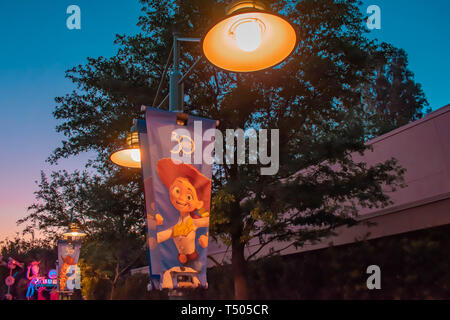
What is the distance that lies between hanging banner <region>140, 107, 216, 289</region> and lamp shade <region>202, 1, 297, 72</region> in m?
0.83

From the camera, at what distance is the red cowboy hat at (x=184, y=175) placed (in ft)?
12.6

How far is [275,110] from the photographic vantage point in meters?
11.7

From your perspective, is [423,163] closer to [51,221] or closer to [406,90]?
[406,90]

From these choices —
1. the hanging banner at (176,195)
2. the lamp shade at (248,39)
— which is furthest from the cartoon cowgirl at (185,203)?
the lamp shade at (248,39)

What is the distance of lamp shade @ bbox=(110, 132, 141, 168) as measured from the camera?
590 cm

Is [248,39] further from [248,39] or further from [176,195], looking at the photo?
[176,195]

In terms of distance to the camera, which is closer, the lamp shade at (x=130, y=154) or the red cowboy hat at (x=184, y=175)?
the red cowboy hat at (x=184, y=175)

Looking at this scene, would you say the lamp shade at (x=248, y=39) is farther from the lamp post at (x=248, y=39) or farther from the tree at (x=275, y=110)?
the tree at (x=275, y=110)

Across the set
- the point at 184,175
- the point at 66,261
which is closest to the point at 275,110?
the point at 184,175

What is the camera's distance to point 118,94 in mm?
10945

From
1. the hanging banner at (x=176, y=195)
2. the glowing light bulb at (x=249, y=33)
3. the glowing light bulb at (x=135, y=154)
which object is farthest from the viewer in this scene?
the glowing light bulb at (x=135, y=154)

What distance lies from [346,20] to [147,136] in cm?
921
